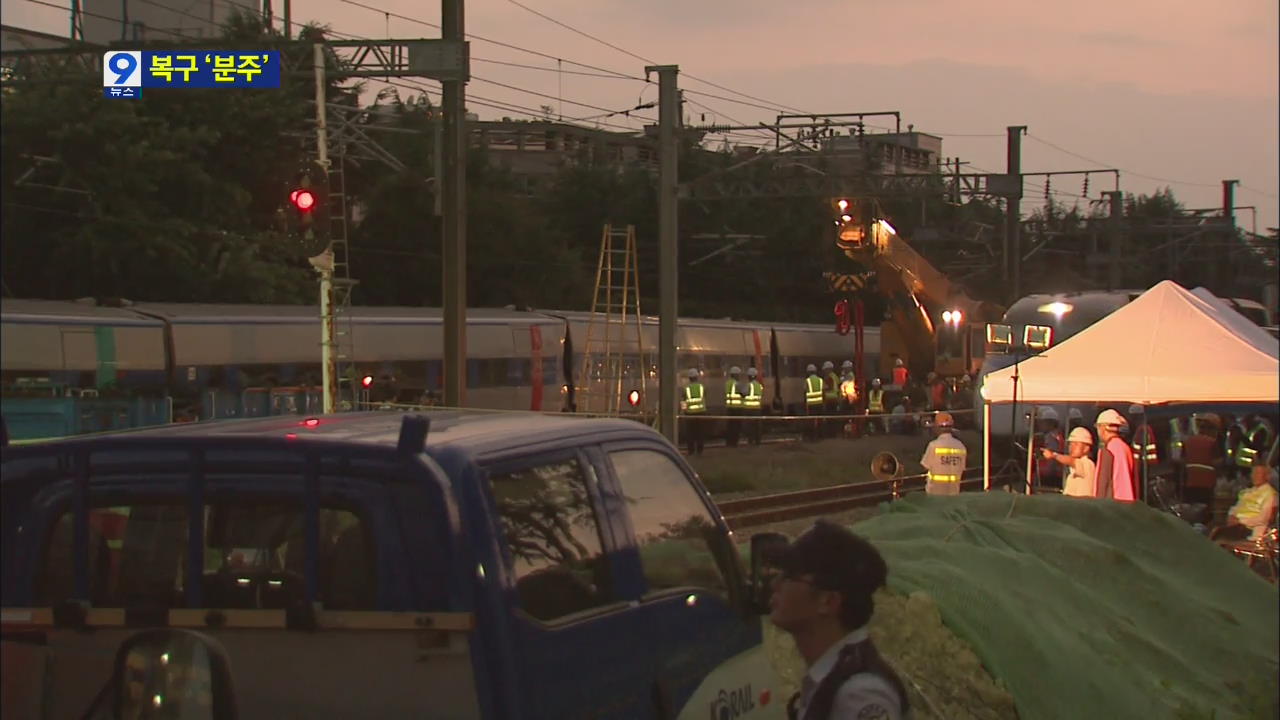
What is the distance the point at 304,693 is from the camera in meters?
3.68

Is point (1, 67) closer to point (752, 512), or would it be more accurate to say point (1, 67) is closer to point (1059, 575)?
point (752, 512)

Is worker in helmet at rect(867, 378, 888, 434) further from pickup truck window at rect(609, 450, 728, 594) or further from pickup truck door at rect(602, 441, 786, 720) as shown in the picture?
pickup truck window at rect(609, 450, 728, 594)

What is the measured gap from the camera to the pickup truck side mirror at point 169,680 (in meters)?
3.57

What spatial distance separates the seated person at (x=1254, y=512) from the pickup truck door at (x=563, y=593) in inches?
389

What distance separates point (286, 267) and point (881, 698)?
3844 cm

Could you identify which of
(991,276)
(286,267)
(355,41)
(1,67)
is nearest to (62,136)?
(1,67)

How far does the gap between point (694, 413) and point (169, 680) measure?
32.4 m

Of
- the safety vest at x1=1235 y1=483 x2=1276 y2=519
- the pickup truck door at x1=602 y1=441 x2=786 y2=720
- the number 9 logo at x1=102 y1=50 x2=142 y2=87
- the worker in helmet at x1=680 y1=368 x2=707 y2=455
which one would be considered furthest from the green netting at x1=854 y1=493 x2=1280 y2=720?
the worker in helmet at x1=680 y1=368 x2=707 y2=455

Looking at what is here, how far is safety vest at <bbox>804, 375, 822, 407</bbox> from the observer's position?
1598 inches

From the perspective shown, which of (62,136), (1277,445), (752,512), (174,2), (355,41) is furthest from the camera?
(174,2)

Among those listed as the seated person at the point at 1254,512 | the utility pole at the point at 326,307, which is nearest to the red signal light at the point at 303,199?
the utility pole at the point at 326,307

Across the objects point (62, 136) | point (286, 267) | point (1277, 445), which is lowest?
point (1277, 445)

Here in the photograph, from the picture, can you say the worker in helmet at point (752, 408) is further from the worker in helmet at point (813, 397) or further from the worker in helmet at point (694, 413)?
the worker in helmet at point (813, 397)

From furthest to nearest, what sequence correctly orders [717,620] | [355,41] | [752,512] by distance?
[752,512]
[355,41]
[717,620]
